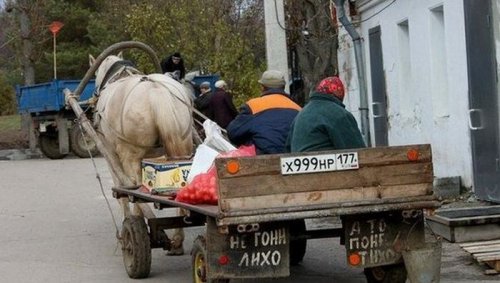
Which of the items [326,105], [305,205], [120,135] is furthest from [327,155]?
[120,135]

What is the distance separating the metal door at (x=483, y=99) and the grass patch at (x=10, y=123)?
29246 mm

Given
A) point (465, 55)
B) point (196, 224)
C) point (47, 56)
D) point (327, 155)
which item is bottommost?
point (196, 224)

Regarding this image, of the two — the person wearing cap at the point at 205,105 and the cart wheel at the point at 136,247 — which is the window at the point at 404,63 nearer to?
the person wearing cap at the point at 205,105

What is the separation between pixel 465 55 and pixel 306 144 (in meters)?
5.24

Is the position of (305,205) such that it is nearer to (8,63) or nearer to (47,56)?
(47,56)

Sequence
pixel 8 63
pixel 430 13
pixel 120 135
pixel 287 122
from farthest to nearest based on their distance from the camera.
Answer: pixel 8 63 → pixel 430 13 → pixel 120 135 → pixel 287 122

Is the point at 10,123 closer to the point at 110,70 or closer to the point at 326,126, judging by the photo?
the point at 110,70

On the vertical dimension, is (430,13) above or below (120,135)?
above

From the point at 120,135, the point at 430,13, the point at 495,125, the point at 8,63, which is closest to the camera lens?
the point at 120,135

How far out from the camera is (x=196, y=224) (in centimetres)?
869

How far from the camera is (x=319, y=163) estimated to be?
22.2 ft

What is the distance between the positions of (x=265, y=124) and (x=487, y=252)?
234 centimetres

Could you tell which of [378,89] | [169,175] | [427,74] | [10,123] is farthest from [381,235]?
[10,123]

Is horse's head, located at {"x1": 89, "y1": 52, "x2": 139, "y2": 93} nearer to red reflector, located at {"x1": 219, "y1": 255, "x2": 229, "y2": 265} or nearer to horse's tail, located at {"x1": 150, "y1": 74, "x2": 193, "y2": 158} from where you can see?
horse's tail, located at {"x1": 150, "y1": 74, "x2": 193, "y2": 158}
